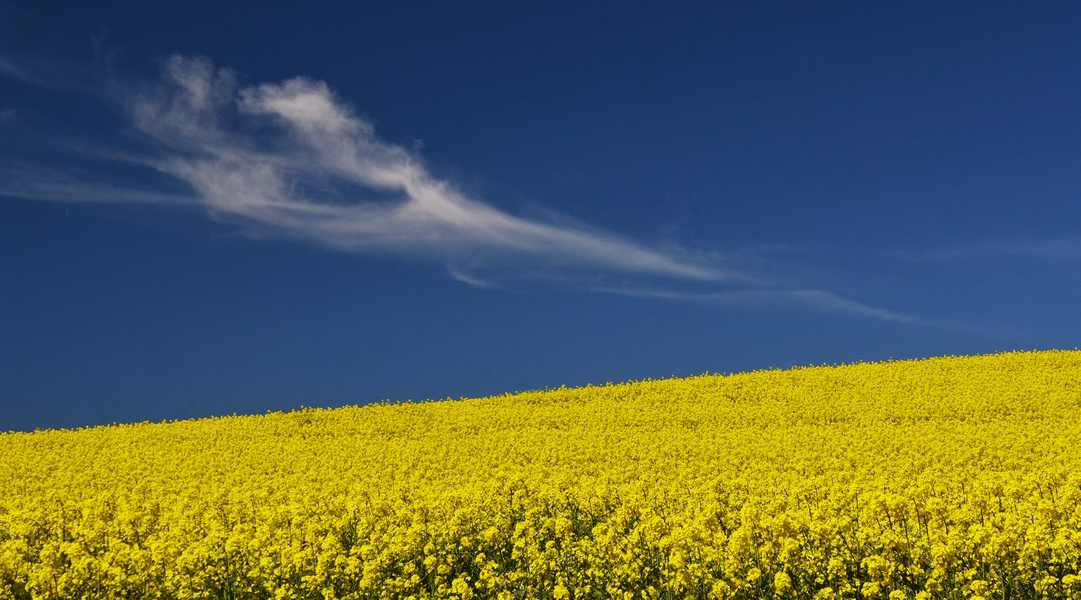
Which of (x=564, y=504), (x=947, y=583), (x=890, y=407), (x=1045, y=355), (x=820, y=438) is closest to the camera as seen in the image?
(x=947, y=583)

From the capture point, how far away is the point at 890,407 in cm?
2562

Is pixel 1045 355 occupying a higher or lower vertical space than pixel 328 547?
higher

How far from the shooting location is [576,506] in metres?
11.9

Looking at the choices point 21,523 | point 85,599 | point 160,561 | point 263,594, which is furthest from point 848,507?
point 21,523

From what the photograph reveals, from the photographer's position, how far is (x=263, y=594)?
9.22m

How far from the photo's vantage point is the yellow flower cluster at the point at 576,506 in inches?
326

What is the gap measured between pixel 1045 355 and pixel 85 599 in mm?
38360

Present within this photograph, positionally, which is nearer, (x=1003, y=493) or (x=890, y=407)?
(x=1003, y=493)

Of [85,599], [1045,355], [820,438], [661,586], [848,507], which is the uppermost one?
[1045,355]

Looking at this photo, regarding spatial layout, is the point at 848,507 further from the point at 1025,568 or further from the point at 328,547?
the point at 328,547

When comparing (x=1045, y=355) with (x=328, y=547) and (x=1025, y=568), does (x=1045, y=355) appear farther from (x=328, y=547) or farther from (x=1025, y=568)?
(x=328, y=547)

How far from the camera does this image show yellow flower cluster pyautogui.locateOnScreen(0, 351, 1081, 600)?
8.29 meters

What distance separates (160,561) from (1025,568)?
31.8ft

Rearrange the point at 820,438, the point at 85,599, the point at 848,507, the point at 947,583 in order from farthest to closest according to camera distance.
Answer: the point at 820,438 < the point at 848,507 < the point at 85,599 < the point at 947,583
